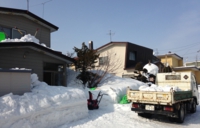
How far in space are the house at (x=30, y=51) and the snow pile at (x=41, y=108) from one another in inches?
159

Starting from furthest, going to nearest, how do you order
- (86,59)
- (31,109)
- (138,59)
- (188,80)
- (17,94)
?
(138,59)
(86,59)
(188,80)
(17,94)
(31,109)

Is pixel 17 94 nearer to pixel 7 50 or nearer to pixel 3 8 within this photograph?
pixel 7 50

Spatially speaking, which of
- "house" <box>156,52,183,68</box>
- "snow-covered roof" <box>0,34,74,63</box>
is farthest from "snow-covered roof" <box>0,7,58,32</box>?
"house" <box>156,52,183,68</box>

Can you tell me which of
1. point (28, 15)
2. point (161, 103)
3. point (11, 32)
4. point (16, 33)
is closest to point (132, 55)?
point (28, 15)

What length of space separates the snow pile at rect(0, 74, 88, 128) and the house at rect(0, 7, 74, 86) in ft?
13.3

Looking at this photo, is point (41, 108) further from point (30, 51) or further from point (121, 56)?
point (121, 56)

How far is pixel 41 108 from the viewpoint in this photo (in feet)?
21.5

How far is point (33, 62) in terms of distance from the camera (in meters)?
12.6

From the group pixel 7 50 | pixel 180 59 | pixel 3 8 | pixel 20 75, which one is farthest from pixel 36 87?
pixel 180 59

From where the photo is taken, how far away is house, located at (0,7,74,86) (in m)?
11.4

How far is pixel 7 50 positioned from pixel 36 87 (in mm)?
4678

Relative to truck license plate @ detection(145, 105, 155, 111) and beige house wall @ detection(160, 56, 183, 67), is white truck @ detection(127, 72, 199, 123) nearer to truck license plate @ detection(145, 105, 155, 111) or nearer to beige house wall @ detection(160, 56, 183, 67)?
truck license plate @ detection(145, 105, 155, 111)

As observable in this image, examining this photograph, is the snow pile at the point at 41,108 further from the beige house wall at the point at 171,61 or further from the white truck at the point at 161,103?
the beige house wall at the point at 171,61

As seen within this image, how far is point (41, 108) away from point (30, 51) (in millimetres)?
6878
